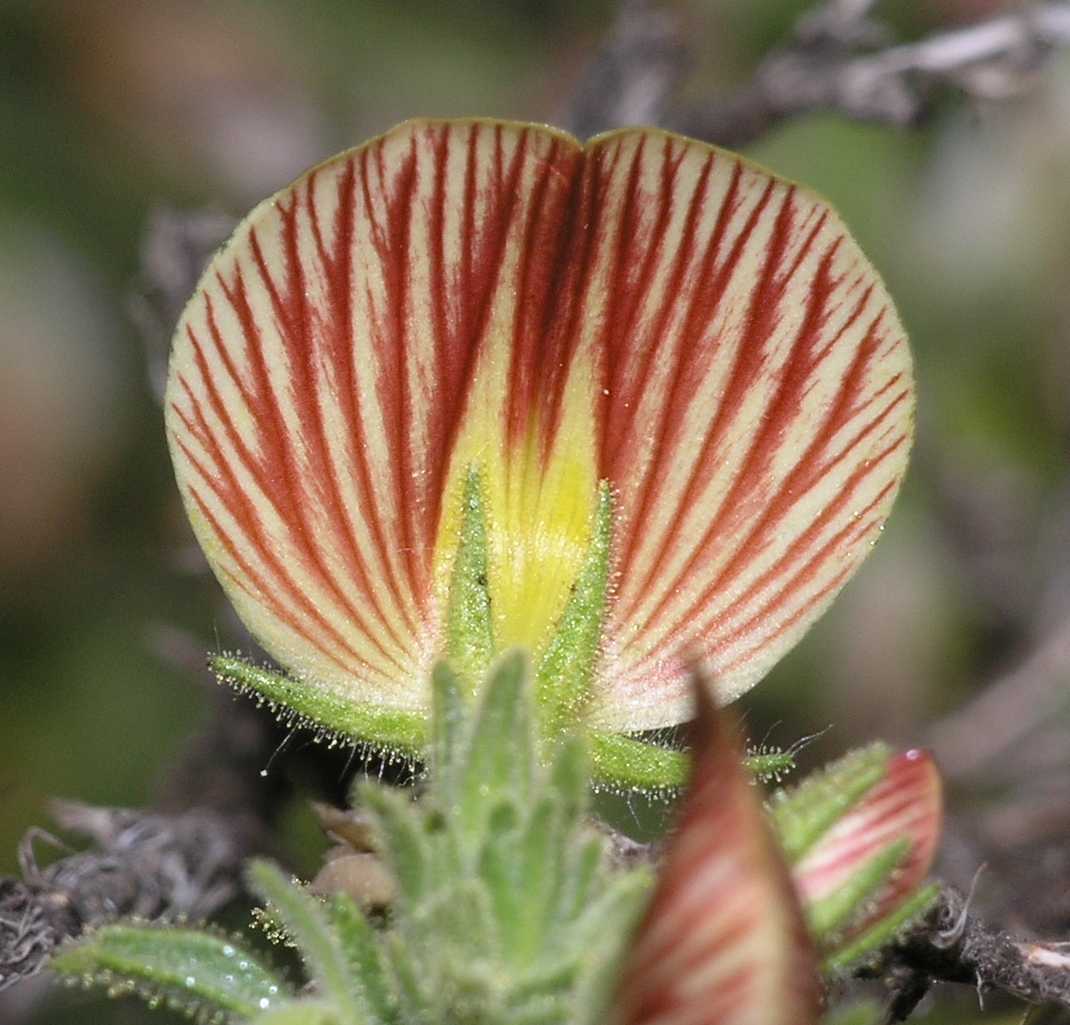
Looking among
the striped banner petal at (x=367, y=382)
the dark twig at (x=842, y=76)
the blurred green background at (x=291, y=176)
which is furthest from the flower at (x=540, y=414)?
the blurred green background at (x=291, y=176)

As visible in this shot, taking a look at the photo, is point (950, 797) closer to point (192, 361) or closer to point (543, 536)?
point (543, 536)

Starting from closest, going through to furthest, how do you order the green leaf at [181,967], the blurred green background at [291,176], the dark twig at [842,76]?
the green leaf at [181,967]
the dark twig at [842,76]
the blurred green background at [291,176]

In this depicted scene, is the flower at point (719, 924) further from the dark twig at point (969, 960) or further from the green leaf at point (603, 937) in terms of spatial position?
the dark twig at point (969, 960)

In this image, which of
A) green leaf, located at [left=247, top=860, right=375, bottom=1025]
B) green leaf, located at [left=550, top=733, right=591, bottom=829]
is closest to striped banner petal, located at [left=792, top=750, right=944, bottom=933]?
green leaf, located at [left=550, top=733, right=591, bottom=829]

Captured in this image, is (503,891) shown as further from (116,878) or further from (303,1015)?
(116,878)

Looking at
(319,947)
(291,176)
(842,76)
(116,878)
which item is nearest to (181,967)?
(319,947)

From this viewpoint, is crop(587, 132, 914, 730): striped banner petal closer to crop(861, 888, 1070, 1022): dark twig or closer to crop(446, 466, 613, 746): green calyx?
crop(446, 466, 613, 746): green calyx

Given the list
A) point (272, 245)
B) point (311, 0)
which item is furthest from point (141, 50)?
point (272, 245)
